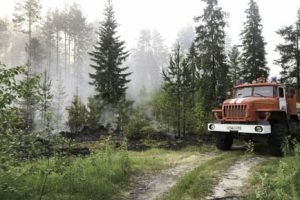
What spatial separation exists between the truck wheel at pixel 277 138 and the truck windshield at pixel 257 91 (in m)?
1.63

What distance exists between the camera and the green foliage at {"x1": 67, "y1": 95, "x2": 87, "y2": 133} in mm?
27562

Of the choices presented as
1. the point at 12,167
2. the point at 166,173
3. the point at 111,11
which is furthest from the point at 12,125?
the point at 111,11

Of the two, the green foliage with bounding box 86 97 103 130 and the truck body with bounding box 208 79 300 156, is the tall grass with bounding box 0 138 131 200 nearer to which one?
the truck body with bounding box 208 79 300 156

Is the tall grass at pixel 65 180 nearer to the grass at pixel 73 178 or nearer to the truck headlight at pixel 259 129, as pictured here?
the grass at pixel 73 178

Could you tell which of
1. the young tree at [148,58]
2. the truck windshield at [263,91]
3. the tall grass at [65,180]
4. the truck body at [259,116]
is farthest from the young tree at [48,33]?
the tall grass at [65,180]

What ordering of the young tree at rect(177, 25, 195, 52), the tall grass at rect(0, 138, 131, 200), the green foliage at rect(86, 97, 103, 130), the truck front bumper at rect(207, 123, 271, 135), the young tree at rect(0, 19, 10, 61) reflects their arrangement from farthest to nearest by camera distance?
1. the young tree at rect(177, 25, 195, 52)
2. the young tree at rect(0, 19, 10, 61)
3. the green foliage at rect(86, 97, 103, 130)
4. the truck front bumper at rect(207, 123, 271, 135)
5. the tall grass at rect(0, 138, 131, 200)

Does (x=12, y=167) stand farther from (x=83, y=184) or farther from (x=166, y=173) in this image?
(x=166, y=173)

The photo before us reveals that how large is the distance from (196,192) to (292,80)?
2993 centimetres

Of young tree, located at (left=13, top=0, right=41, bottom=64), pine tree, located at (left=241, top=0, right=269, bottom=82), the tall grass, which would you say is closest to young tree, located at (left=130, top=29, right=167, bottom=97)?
young tree, located at (left=13, top=0, right=41, bottom=64)

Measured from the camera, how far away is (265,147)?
15797 millimetres

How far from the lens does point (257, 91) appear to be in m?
14.7

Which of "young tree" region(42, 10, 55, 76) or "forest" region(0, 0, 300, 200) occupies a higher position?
"young tree" region(42, 10, 55, 76)

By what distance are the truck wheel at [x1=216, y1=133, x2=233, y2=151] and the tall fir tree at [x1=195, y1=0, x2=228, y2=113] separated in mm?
6768

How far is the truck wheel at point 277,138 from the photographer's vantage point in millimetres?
13148
